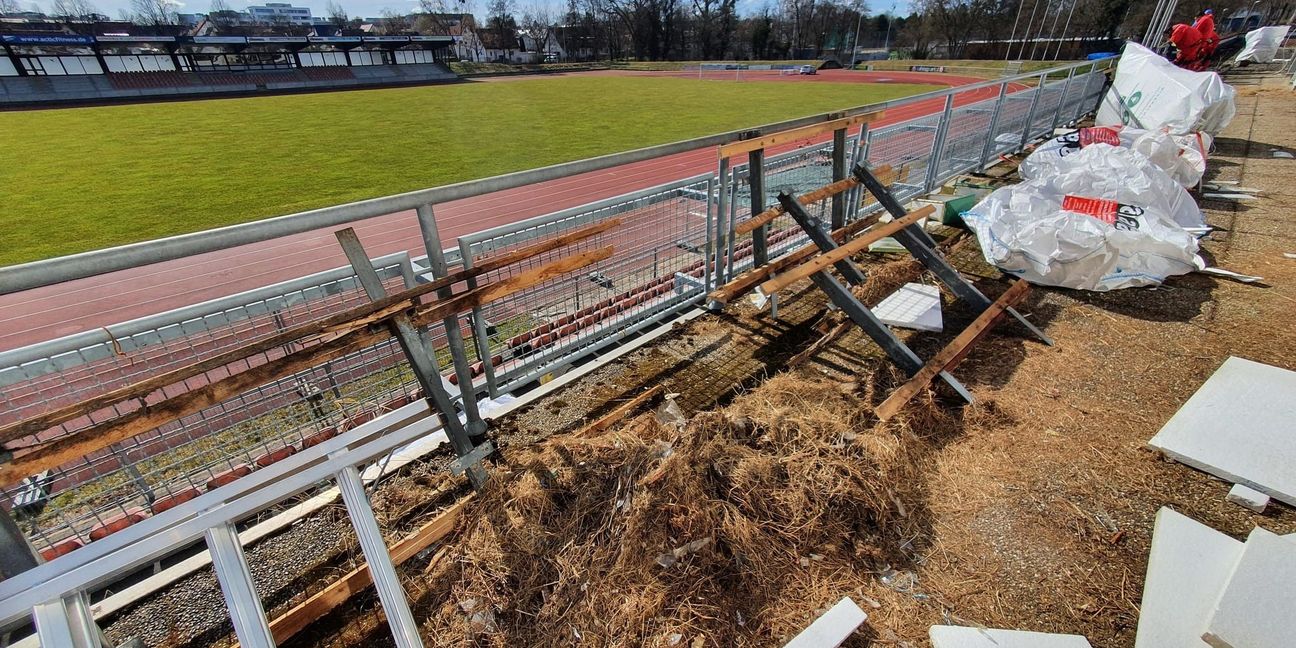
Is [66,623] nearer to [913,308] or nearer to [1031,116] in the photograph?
[913,308]

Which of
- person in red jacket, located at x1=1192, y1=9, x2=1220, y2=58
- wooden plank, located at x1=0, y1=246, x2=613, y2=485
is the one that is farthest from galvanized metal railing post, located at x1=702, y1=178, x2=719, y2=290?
person in red jacket, located at x1=1192, y1=9, x2=1220, y2=58

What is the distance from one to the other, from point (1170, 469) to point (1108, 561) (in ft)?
2.74

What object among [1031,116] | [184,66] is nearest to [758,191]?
[1031,116]

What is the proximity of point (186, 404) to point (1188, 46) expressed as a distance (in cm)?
1704

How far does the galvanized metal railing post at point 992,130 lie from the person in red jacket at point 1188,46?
7.51 meters

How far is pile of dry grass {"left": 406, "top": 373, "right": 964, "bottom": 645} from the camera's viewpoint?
1.86 m

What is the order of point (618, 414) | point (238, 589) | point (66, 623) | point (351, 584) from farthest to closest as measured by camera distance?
1. point (618, 414)
2. point (351, 584)
3. point (238, 589)
4. point (66, 623)

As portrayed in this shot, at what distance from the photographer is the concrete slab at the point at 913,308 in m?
3.73

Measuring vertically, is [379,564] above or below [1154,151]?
below

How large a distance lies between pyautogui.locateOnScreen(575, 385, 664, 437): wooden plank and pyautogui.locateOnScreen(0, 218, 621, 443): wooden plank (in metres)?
0.98

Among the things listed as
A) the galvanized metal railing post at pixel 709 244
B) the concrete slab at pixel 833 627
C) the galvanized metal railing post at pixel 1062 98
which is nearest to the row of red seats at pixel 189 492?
the concrete slab at pixel 833 627

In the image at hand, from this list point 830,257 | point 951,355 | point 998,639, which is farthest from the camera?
point 830,257

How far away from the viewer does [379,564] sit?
1699mm

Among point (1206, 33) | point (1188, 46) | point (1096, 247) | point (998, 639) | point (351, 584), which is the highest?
point (1206, 33)
